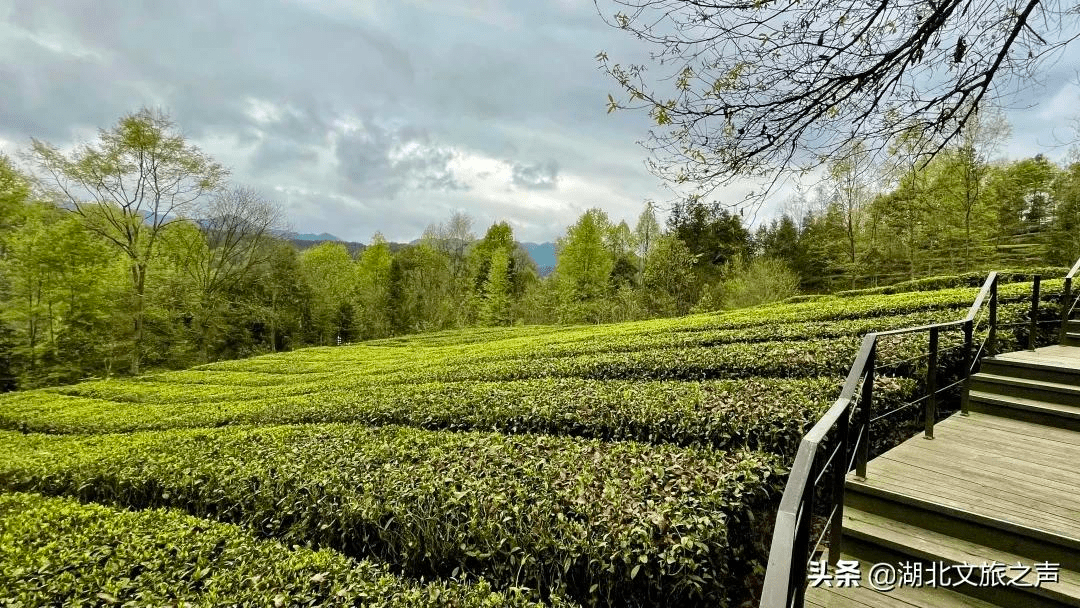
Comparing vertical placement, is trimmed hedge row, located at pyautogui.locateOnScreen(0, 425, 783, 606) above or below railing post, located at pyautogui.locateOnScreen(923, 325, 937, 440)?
below

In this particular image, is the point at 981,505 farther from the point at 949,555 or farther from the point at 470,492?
the point at 470,492

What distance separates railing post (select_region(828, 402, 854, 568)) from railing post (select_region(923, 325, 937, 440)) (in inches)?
72.5

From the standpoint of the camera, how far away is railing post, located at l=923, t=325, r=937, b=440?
155 inches

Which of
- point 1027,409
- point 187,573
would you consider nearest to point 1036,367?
point 1027,409

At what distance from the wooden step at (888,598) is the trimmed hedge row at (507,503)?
26.5 inches

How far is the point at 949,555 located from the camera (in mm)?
2715

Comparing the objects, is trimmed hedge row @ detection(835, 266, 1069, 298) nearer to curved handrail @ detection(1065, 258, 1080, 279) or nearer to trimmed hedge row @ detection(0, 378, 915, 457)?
curved handrail @ detection(1065, 258, 1080, 279)

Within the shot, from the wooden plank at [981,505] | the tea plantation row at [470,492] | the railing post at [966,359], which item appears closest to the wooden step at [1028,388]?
the railing post at [966,359]

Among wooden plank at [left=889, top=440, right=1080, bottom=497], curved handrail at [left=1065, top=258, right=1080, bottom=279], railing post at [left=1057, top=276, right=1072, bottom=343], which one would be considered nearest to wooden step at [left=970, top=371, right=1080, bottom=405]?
wooden plank at [left=889, top=440, right=1080, bottom=497]

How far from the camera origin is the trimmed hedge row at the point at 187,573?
10.3 feet

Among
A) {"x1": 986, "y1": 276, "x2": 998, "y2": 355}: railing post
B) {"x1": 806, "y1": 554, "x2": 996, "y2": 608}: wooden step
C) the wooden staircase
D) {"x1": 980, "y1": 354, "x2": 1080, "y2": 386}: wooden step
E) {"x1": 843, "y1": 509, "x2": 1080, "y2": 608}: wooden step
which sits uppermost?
{"x1": 986, "y1": 276, "x2": 998, "y2": 355}: railing post

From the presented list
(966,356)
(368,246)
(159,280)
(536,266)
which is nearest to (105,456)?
(966,356)

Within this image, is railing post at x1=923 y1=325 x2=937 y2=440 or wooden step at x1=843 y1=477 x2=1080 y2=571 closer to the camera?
wooden step at x1=843 y1=477 x2=1080 y2=571

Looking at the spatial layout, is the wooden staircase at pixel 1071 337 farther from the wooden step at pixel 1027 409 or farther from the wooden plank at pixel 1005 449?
the wooden plank at pixel 1005 449
